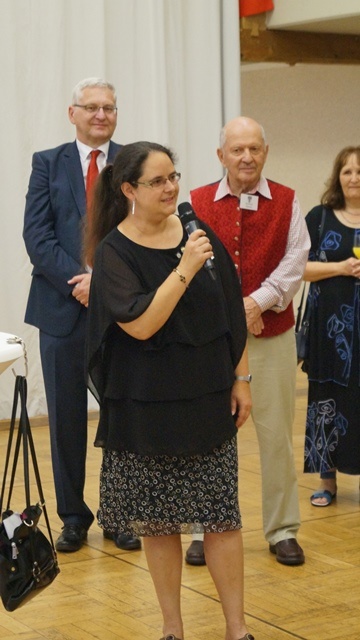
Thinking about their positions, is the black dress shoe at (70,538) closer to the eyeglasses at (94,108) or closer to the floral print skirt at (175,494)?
the floral print skirt at (175,494)

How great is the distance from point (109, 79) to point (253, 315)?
405 centimetres

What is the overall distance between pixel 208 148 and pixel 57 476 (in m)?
4.00

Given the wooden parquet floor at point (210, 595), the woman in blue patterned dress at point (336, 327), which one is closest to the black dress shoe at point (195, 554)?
the wooden parquet floor at point (210, 595)

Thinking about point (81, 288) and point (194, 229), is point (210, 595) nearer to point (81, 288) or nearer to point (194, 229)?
point (81, 288)

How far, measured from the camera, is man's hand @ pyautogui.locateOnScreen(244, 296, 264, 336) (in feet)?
12.5

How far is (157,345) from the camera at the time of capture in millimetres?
2971

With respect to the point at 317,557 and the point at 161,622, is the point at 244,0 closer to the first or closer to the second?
the point at 317,557

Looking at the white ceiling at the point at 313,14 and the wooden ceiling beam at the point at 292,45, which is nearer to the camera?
the white ceiling at the point at 313,14

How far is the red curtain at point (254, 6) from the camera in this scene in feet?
26.0

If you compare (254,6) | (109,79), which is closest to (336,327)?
(109,79)

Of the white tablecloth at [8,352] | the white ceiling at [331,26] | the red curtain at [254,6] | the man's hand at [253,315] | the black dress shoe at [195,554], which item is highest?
the red curtain at [254,6]

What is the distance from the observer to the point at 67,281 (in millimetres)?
4305

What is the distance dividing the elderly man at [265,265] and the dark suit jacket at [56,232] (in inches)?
23.2

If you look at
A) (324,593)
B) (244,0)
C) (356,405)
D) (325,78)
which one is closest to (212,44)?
(244,0)
